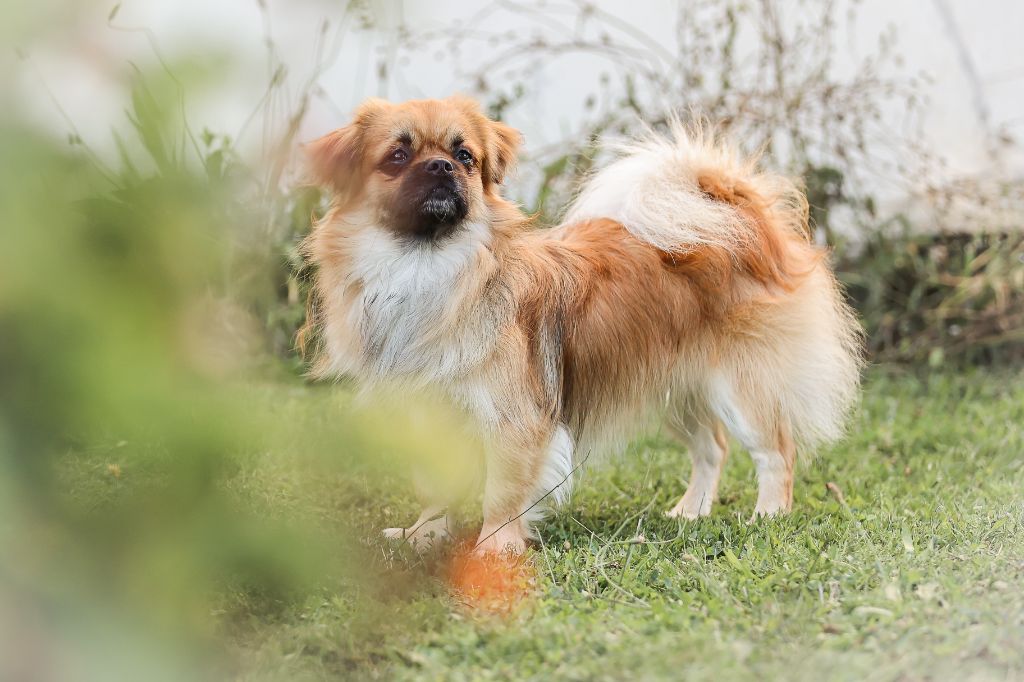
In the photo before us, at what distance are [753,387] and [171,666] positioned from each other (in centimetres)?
362

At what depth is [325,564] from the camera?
0.68 metres

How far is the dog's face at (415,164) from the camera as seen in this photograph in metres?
3.25

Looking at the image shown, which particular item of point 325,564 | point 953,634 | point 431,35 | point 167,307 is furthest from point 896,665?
point 431,35

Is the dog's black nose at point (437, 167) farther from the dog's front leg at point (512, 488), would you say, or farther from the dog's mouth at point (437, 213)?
the dog's front leg at point (512, 488)

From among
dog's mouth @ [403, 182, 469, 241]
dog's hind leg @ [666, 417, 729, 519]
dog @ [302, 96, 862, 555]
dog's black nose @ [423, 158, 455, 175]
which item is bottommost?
dog's hind leg @ [666, 417, 729, 519]

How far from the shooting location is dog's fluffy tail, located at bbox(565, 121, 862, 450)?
3869 mm

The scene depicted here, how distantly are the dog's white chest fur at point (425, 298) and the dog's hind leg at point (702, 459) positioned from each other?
1211 millimetres

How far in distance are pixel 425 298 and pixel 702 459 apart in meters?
1.46

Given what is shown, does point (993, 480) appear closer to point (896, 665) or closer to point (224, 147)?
point (896, 665)

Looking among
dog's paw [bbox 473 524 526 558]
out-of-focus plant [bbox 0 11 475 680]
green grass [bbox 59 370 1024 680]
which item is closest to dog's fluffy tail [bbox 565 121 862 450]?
green grass [bbox 59 370 1024 680]

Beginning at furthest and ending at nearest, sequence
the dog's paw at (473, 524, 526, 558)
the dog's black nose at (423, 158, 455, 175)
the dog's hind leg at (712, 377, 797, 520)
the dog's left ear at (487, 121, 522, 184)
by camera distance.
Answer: the dog's hind leg at (712, 377, 797, 520) < the dog's left ear at (487, 121, 522, 184) < the dog's paw at (473, 524, 526, 558) < the dog's black nose at (423, 158, 455, 175)

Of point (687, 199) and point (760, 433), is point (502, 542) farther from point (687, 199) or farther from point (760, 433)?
point (687, 199)

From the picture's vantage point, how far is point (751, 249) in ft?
12.8

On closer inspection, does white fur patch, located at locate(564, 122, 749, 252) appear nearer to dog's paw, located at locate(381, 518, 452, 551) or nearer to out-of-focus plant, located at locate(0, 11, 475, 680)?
dog's paw, located at locate(381, 518, 452, 551)
